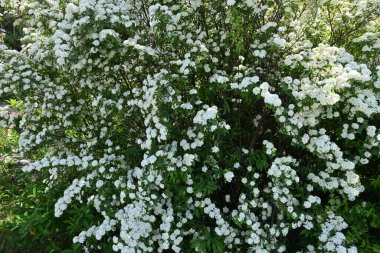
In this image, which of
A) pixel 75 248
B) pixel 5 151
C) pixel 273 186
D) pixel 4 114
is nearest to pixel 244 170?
pixel 273 186

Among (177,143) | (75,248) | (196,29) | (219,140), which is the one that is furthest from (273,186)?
(75,248)

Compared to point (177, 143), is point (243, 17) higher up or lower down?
higher up

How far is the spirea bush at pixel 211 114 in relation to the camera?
12.5 ft

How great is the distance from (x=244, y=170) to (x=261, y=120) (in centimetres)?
63

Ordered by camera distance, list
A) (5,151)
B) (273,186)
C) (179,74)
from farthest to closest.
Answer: (5,151), (179,74), (273,186)

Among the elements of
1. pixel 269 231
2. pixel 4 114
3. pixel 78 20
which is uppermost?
pixel 78 20

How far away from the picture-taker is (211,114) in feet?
12.1

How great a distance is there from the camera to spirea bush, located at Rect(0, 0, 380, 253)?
12.5 feet

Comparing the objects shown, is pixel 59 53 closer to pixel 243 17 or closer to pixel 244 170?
pixel 243 17

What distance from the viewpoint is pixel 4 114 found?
17.7 feet

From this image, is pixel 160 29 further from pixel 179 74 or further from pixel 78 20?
pixel 78 20

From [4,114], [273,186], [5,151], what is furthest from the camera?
[5,151]

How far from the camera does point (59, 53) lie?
4137 mm

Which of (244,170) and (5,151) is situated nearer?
(244,170)
